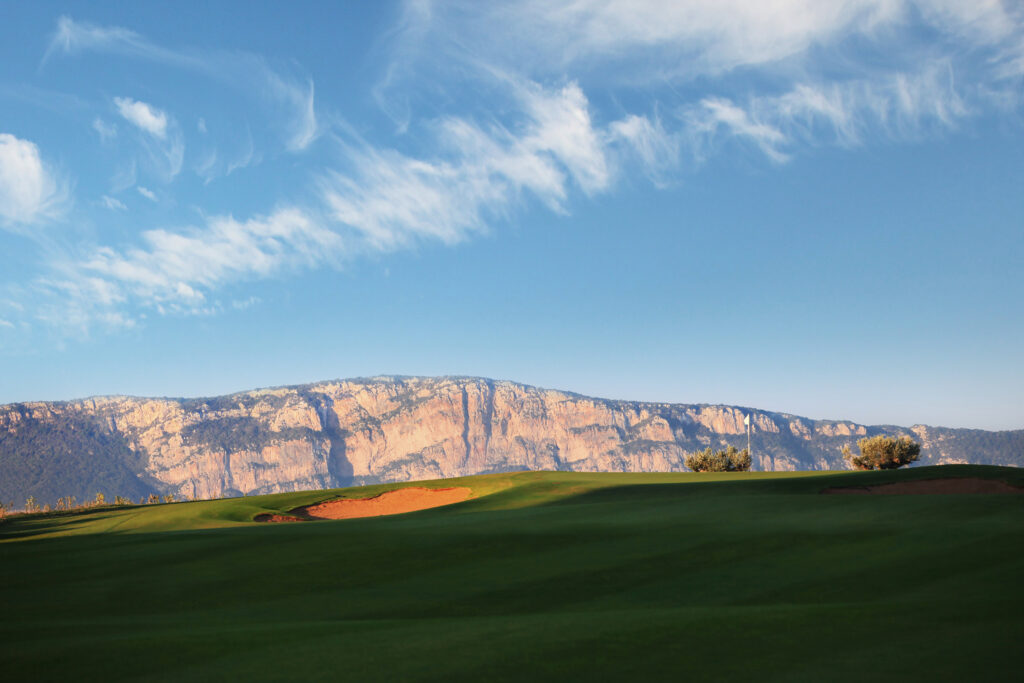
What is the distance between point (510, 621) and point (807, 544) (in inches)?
330

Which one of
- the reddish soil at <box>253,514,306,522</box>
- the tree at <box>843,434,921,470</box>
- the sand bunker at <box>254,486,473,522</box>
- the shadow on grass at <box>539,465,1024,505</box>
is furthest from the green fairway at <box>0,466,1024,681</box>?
the tree at <box>843,434,921,470</box>

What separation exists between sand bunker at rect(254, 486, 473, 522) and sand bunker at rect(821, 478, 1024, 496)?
2318cm

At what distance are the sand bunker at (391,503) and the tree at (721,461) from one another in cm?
2728

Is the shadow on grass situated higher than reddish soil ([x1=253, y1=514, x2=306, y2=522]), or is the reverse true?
the shadow on grass

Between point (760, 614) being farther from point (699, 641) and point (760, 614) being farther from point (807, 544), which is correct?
point (807, 544)

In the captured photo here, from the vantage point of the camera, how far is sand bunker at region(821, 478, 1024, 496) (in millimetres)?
31919

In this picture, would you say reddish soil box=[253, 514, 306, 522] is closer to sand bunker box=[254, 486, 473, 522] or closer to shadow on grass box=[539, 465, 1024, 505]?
sand bunker box=[254, 486, 473, 522]

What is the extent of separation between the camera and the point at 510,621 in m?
10.0

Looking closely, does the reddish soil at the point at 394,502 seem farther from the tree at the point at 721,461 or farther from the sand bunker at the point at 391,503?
the tree at the point at 721,461

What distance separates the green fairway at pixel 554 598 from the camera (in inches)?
300

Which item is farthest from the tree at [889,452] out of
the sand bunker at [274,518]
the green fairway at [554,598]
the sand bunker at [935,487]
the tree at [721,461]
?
the sand bunker at [274,518]

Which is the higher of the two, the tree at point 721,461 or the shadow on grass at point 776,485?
the shadow on grass at point 776,485

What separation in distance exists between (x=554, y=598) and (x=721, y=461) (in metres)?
54.3

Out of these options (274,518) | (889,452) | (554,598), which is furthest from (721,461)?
(554,598)
